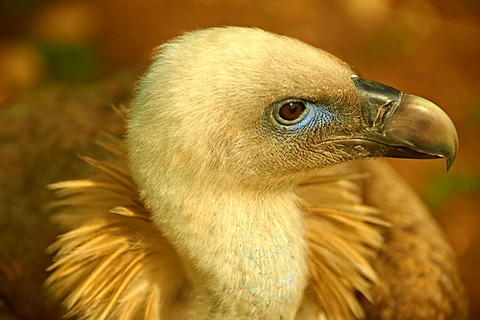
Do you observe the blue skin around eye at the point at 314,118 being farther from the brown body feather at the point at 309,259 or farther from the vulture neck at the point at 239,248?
the brown body feather at the point at 309,259

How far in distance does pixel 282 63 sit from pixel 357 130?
0.62 feet

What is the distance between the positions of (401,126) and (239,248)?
0.35 m

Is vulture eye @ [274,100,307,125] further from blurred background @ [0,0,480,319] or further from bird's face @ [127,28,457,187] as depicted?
blurred background @ [0,0,480,319]

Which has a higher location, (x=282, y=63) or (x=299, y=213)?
(x=282, y=63)

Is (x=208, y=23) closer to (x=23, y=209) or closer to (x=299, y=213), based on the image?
(x=23, y=209)

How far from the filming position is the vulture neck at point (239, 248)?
1.35 m

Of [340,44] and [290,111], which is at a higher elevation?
[340,44]

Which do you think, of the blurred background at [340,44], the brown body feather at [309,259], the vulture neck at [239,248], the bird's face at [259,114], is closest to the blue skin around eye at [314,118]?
the bird's face at [259,114]

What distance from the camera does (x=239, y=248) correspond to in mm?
1364

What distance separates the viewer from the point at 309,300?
5.38 ft

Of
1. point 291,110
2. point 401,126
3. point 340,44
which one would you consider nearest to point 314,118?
point 291,110

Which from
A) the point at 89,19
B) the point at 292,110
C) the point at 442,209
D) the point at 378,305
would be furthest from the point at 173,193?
the point at 89,19

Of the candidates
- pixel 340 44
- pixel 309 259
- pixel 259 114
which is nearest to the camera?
pixel 259 114

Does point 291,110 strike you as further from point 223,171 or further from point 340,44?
point 340,44
